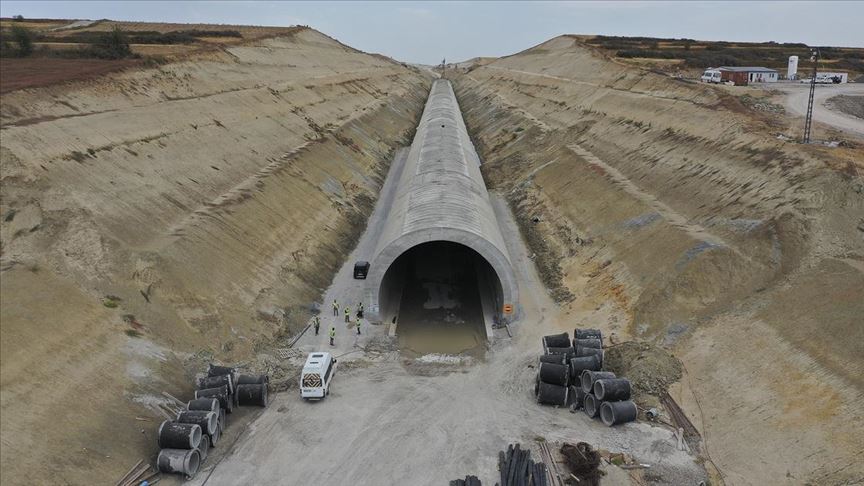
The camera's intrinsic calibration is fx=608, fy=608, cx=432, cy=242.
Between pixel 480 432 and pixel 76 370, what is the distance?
470 inches

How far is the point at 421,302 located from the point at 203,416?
543 inches

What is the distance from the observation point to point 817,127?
117 feet

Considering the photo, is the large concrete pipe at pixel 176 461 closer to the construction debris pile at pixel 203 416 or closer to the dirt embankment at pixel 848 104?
the construction debris pile at pixel 203 416

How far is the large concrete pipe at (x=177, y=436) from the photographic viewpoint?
16.5 meters

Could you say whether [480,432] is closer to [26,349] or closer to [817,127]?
[26,349]

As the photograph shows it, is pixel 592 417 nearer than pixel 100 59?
Yes

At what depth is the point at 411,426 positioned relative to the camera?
1888 centimetres

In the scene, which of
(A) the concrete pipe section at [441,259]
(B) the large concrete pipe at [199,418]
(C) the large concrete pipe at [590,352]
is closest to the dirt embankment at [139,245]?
(B) the large concrete pipe at [199,418]

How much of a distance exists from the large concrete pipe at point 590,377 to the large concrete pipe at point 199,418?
1159 cm

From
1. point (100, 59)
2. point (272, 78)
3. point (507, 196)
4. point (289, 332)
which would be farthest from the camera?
point (272, 78)

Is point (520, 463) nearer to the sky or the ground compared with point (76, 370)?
nearer to the ground

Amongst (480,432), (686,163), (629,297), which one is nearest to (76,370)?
(480,432)

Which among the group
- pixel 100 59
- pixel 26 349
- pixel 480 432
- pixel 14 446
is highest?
pixel 100 59

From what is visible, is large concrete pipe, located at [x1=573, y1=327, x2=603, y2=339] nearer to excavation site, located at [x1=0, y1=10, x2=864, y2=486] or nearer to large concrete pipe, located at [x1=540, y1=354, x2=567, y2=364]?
excavation site, located at [x1=0, y1=10, x2=864, y2=486]
